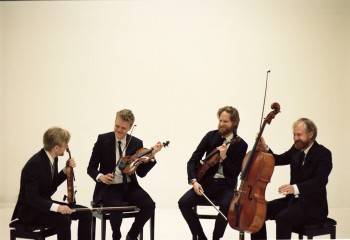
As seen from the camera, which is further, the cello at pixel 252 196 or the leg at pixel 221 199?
the leg at pixel 221 199

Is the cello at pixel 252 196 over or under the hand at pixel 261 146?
under

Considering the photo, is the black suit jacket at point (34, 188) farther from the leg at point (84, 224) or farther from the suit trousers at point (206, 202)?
the suit trousers at point (206, 202)

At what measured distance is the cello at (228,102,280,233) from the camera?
3879 mm

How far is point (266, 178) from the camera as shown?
3.96 meters

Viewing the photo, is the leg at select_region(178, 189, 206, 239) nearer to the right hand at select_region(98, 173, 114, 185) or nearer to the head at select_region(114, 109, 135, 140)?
the right hand at select_region(98, 173, 114, 185)

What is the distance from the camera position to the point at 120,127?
454 cm

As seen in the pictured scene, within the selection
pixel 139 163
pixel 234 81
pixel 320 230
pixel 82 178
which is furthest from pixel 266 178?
pixel 82 178

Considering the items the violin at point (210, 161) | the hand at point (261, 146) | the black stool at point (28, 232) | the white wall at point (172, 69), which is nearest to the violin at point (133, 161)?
the violin at point (210, 161)

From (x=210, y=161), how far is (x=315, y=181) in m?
0.85

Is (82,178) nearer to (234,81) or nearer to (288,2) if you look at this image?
(234,81)

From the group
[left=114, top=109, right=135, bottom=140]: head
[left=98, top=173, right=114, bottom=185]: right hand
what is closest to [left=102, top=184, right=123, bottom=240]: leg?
[left=98, top=173, right=114, bottom=185]: right hand

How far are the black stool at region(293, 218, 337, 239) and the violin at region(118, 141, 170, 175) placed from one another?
1.24m

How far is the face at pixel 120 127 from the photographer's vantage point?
178 inches

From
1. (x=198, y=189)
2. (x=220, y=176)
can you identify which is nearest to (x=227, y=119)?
(x=220, y=176)
